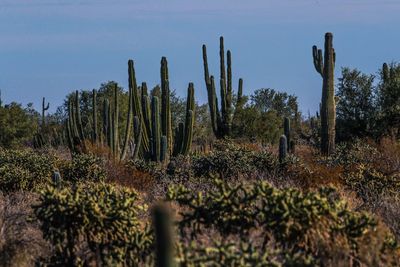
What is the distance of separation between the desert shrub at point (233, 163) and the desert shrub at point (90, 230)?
1150cm

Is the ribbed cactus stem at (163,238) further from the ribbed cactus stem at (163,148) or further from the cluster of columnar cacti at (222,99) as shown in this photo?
the cluster of columnar cacti at (222,99)

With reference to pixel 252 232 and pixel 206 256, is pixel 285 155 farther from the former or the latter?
pixel 206 256

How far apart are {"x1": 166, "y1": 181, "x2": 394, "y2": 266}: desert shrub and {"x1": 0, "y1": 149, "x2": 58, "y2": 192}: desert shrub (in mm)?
9831

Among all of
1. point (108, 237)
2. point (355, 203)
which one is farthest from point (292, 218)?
point (355, 203)

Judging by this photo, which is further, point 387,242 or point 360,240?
point 387,242

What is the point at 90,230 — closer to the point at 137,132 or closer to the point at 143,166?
the point at 143,166

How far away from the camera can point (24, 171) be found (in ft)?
62.9

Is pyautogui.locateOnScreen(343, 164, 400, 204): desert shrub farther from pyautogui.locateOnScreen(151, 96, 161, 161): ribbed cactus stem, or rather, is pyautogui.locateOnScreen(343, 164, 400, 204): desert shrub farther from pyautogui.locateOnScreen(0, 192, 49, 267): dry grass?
pyautogui.locateOnScreen(151, 96, 161, 161): ribbed cactus stem

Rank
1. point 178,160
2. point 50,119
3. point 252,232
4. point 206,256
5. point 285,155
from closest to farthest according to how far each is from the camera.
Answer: point 206,256, point 252,232, point 285,155, point 178,160, point 50,119

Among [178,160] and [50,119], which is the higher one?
[50,119]

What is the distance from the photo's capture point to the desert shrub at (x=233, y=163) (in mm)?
20906

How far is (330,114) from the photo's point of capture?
24875 mm

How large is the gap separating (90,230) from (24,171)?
34.2ft

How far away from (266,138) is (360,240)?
29.7 m
